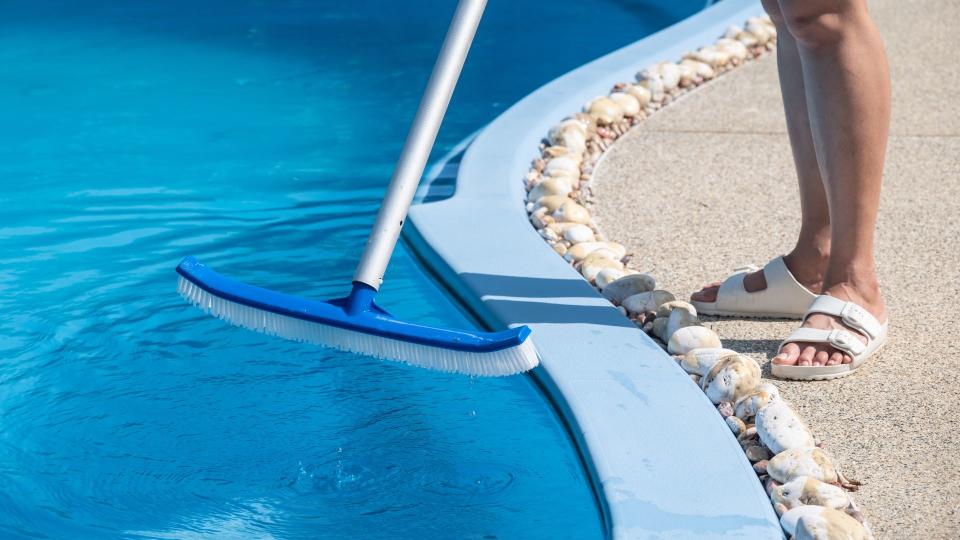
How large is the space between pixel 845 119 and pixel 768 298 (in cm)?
36

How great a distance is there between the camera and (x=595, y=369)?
5.82 ft

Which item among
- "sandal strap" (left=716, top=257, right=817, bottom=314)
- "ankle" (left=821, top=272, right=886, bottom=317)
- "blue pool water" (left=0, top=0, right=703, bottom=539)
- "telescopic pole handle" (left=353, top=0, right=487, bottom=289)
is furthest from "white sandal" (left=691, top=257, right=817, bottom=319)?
"telescopic pole handle" (left=353, top=0, right=487, bottom=289)

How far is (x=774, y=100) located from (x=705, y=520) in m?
2.34

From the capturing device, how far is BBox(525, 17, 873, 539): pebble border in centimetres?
141

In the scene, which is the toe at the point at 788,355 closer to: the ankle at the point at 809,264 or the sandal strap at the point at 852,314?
the sandal strap at the point at 852,314

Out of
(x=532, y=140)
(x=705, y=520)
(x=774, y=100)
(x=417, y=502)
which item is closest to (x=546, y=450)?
(x=417, y=502)

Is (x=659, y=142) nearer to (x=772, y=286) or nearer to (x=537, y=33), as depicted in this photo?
(x=772, y=286)

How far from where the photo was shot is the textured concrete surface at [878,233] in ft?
5.05

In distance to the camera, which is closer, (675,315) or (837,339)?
(837,339)

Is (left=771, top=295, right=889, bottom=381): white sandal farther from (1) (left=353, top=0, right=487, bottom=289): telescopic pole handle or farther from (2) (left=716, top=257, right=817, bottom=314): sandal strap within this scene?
(1) (left=353, top=0, right=487, bottom=289): telescopic pole handle

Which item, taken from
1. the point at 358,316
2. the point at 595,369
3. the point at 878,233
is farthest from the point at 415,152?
the point at 878,233

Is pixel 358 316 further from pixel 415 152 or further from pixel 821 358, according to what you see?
pixel 821 358

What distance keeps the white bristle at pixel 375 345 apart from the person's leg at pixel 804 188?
0.66 metres

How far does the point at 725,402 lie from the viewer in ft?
5.51
